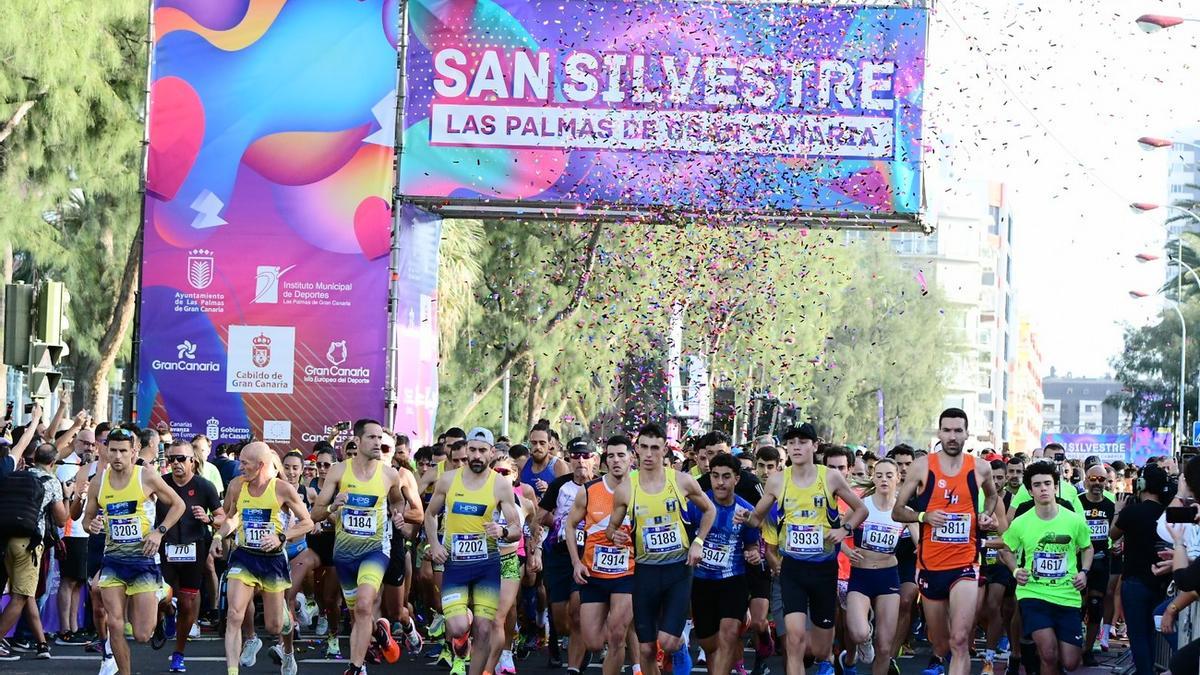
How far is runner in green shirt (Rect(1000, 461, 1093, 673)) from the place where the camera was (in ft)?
44.7

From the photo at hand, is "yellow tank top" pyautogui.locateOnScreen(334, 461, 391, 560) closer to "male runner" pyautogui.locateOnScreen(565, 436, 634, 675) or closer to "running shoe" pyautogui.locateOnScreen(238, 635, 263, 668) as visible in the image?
"running shoe" pyautogui.locateOnScreen(238, 635, 263, 668)

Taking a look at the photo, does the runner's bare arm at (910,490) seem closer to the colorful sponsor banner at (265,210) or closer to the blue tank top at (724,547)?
the blue tank top at (724,547)

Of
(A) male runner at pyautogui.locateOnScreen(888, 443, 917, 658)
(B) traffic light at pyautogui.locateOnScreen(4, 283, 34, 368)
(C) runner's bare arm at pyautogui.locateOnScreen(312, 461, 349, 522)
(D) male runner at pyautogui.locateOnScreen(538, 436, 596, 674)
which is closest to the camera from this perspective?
(C) runner's bare arm at pyautogui.locateOnScreen(312, 461, 349, 522)

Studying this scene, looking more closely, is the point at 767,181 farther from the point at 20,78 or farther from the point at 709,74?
the point at 20,78

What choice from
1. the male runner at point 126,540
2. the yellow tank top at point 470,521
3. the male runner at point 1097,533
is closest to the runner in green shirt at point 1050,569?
the yellow tank top at point 470,521

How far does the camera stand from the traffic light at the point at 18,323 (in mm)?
16188

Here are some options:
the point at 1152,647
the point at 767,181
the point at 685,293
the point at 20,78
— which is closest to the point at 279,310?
the point at 20,78

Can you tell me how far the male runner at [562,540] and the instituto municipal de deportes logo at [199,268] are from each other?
9.15 meters

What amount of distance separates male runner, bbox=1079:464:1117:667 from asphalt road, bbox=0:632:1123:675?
1.85 ft

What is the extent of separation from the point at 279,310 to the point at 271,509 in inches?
387

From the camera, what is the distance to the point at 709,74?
76.8 ft

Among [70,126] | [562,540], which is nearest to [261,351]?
[70,126]

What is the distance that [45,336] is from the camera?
16.1m

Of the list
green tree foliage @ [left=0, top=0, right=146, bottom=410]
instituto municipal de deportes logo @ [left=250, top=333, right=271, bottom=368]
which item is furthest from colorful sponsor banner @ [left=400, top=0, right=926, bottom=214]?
green tree foliage @ [left=0, top=0, right=146, bottom=410]
